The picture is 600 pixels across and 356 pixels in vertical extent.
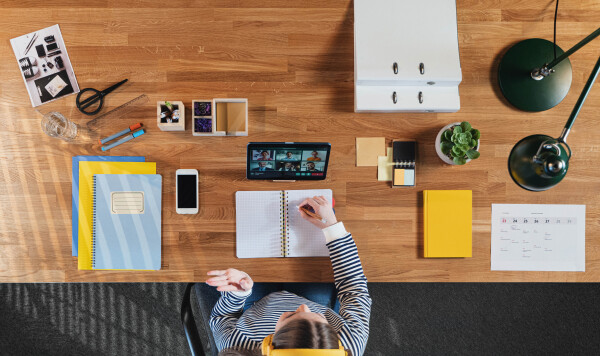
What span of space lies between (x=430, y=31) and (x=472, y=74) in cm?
25

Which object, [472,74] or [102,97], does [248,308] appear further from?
[472,74]

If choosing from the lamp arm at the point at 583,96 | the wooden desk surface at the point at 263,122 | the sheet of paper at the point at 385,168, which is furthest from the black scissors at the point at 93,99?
the lamp arm at the point at 583,96

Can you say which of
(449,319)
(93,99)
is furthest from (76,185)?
(449,319)

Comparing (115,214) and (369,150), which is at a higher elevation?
(369,150)

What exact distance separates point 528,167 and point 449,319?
1082 millimetres

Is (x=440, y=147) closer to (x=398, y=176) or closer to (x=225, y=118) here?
(x=398, y=176)

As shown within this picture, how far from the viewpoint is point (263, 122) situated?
131cm

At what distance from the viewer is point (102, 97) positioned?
1.30 meters

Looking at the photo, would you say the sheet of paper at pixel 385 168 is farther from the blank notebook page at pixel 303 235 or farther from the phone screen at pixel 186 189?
the phone screen at pixel 186 189

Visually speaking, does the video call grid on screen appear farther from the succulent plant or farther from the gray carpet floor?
the gray carpet floor

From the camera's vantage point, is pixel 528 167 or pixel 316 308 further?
pixel 316 308

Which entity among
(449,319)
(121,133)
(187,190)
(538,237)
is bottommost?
(449,319)

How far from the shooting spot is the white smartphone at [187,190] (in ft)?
4.21

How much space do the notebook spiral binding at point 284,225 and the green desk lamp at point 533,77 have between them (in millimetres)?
902
